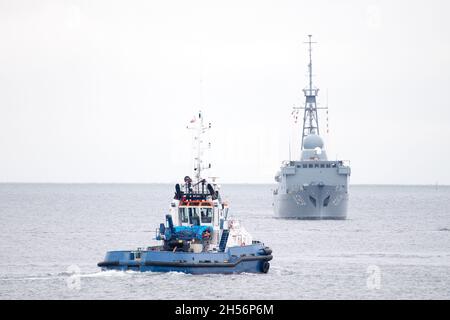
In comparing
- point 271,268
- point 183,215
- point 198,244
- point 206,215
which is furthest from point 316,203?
point 198,244

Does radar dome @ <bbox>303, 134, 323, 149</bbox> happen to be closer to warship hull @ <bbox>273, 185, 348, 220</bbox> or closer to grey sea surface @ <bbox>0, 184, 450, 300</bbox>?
warship hull @ <bbox>273, 185, 348, 220</bbox>

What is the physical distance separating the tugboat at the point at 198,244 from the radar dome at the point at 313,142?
89.2 meters

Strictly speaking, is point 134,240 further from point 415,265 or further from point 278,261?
point 415,265

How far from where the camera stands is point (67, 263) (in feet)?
236

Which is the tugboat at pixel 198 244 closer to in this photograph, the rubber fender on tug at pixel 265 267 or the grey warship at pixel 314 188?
the rubber fender on tug at pixel 265 267

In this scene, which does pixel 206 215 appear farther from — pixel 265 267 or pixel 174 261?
pixel 174 261

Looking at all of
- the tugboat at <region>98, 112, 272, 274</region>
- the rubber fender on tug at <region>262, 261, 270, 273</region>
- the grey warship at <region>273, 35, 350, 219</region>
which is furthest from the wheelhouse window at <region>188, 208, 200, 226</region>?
the grey warship at <region>273, 35, 350, 219</region>

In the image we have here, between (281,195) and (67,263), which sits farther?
(281,195)

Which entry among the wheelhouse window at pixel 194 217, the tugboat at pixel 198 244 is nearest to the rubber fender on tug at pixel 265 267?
the tugboat at pixel 198 244

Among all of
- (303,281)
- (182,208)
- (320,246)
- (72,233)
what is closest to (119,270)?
(182,208)

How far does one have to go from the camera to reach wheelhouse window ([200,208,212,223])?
63.0 m

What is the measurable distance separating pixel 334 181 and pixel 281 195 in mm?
9217

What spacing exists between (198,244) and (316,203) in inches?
3301
